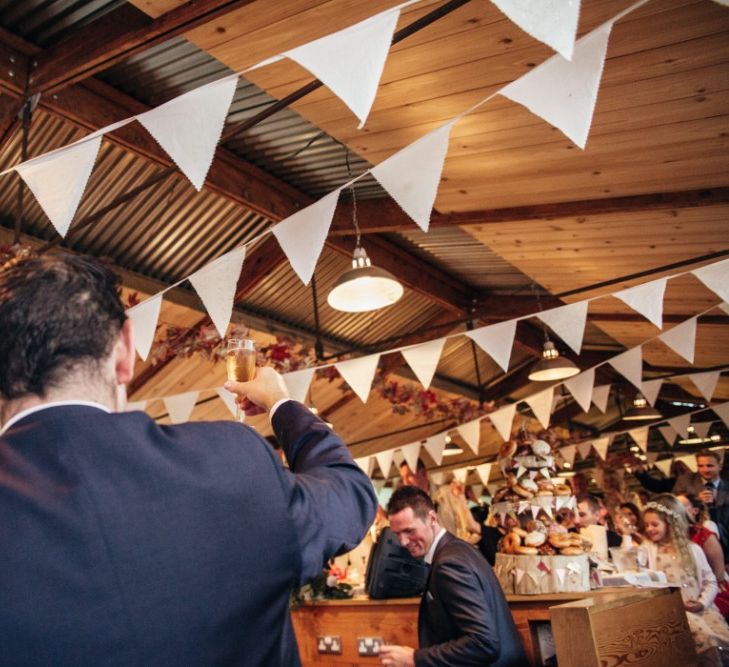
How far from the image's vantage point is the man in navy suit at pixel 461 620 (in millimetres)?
2350

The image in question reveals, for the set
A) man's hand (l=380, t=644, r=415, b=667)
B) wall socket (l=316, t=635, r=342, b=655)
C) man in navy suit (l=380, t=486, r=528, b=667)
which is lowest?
wall socket (l=316, t=635, r=342, b=655)

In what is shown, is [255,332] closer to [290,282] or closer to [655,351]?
[290,282]

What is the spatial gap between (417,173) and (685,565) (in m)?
3.01

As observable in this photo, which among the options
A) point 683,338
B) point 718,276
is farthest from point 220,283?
point 683,338

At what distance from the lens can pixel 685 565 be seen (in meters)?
3.86

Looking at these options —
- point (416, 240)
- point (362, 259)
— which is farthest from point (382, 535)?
point (416, 240)

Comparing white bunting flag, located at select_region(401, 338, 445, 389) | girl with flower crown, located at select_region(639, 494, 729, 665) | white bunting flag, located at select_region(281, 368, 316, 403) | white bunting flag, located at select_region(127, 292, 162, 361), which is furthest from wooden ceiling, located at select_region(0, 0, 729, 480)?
girl with flower crown, located at select_region(639, 494, 729, 665)

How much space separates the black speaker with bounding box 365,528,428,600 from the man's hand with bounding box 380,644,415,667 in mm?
919

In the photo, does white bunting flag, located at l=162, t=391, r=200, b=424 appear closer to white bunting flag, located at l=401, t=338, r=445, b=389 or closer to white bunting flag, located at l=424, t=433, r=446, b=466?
white bunting flag, located at l=401, t=338, r=445, b=389

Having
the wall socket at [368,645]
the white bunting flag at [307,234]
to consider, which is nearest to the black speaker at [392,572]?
the wall socket at [368,645]

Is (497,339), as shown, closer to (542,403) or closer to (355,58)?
(542,403)

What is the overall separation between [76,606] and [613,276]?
18.1 feet

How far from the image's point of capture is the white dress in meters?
3.27

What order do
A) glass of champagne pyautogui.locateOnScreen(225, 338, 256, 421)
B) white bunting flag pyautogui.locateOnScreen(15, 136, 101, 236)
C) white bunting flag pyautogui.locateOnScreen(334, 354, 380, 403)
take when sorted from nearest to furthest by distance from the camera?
1. glass of champagne pyautogui.locateOnScreen(225, 338, 256, 421)
2. white bunting flag pyautogui.locateOnScreen(15, 136, 101, 236)
3. white bunting flag pyautogui.locateOnScreen(334, 354, 380, 403)
